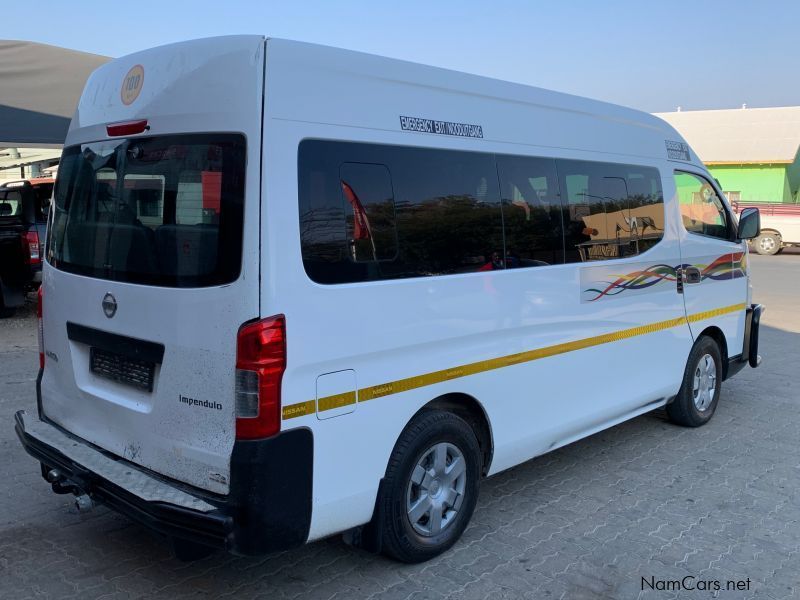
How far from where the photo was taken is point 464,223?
379 cm

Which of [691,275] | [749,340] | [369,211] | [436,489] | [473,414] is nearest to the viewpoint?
[369,211]

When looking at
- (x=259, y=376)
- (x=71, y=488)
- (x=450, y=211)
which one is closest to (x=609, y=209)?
(x=450, y=211)

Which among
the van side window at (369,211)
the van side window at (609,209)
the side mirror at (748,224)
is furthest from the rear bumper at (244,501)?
the side mirror at (748,224)

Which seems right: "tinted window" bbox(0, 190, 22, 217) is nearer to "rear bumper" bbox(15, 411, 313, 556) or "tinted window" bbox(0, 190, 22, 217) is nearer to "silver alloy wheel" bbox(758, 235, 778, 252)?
"rear bumper" bbox(15, 411, 313, 556)

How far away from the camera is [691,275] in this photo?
5.64 m

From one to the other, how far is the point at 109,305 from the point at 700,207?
462 cm

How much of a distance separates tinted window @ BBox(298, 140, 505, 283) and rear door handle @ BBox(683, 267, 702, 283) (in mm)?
2289

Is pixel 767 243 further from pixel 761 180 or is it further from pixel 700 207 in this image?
pixel 700 207

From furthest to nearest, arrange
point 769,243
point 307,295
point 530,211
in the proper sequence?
point 769,243 < point 530,211 < point 307,295

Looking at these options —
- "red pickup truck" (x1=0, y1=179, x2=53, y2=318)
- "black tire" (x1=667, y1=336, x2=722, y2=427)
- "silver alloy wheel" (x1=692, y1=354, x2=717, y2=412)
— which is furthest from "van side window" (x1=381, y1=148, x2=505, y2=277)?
"red pickup truck" (x1=0, y1=179, x2=53, y2=318)

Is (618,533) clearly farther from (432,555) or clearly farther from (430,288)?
(430,288)

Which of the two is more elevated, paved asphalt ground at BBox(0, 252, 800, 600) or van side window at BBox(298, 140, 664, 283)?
van side window at BBox(298, 140, 664, 283)

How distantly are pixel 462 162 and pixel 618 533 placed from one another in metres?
2.25

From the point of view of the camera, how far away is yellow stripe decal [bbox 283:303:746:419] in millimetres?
3027
